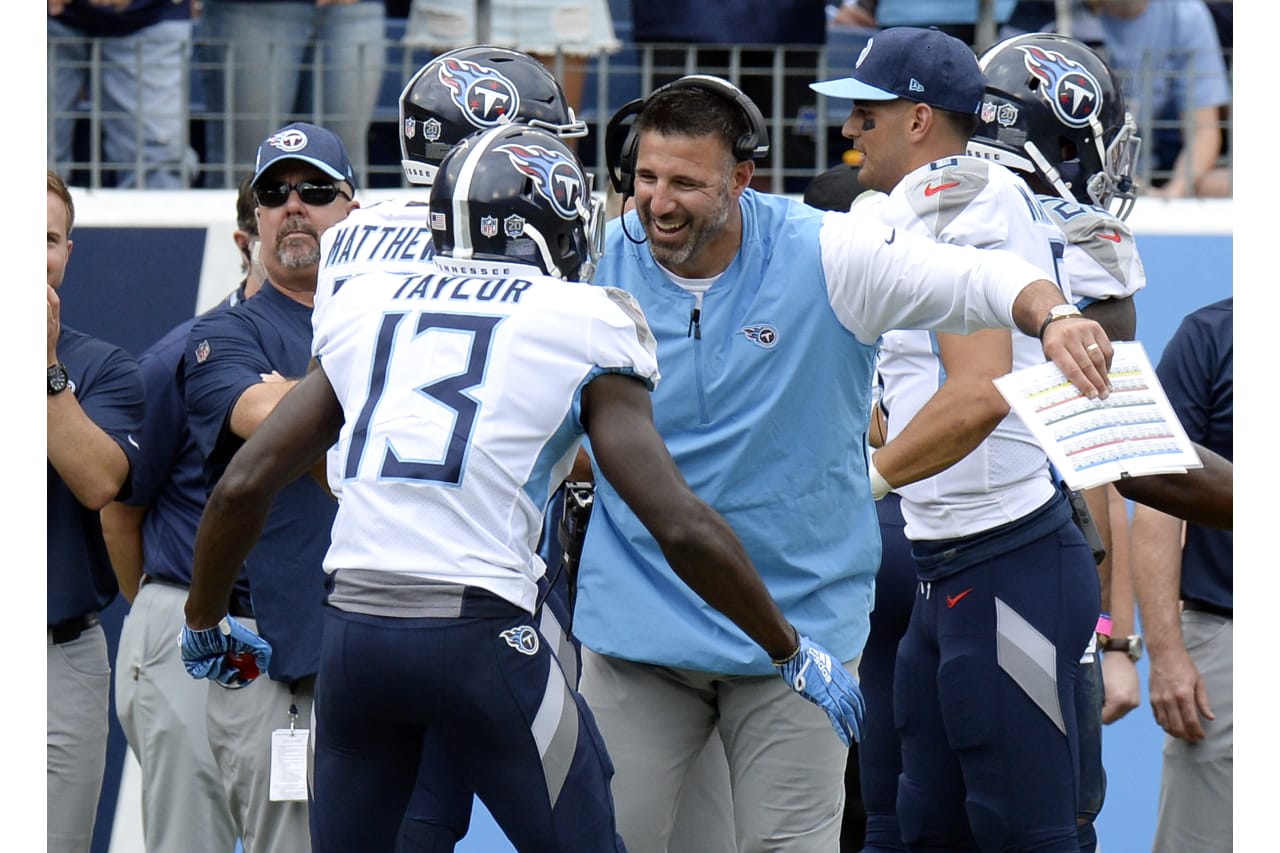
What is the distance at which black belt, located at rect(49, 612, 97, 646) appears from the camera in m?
4.59

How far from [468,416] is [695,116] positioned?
92cm

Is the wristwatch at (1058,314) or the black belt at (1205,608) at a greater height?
the wristwatch at (1058,314)

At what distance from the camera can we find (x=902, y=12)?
7504 mm

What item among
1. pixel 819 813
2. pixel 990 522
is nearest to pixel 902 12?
pixel 990 522

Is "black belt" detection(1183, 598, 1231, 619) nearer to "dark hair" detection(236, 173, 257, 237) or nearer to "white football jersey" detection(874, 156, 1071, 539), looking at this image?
"white football jersey" detection(874, 156, 1071, 539)

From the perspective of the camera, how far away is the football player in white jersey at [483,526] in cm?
315

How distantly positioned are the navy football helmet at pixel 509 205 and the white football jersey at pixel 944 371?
0.92m

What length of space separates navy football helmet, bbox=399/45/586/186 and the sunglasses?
0.59m

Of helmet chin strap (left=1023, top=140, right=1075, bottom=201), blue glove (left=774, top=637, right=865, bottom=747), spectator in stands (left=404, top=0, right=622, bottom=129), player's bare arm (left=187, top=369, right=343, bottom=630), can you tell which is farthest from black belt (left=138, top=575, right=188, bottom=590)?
spectator in stands (left=404, top=0, right=622, bottom=129)

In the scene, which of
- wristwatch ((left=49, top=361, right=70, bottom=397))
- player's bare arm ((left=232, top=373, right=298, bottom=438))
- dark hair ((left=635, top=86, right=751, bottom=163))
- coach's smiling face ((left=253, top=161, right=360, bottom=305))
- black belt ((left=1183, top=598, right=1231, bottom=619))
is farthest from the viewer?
black belt ((left=1183, top=598, right=1231, bottom=619))

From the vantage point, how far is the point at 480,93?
168 inches

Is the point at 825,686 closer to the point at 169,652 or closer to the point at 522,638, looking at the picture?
the point at 522,638

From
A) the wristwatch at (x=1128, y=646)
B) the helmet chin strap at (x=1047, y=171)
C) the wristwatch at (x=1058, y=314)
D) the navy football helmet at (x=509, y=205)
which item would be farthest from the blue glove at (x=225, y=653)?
the wristwatch at (x=1128, y=646)

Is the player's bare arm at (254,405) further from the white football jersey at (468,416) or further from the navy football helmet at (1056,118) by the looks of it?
the navy football helmet at (1056,118)
